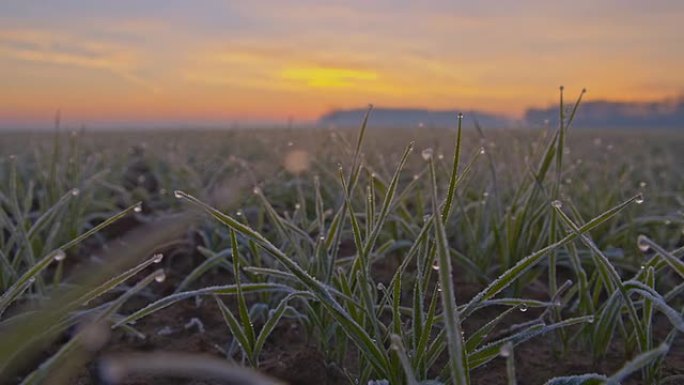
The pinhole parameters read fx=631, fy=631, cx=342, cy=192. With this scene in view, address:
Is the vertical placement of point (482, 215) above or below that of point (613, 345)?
above

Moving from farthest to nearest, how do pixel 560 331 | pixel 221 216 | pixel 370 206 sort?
pixel 560 331
pixel 370 206
pixel 221 216

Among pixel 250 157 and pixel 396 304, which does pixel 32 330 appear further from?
pixel 250 157

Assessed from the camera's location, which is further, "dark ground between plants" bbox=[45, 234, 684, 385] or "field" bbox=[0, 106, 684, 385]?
"dark ground between plants" bbox=[45, 234, 684, 385]

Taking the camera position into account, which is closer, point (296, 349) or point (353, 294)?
point (353, 294)

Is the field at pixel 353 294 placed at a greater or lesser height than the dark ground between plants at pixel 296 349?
greater

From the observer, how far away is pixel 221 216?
3.01 ft

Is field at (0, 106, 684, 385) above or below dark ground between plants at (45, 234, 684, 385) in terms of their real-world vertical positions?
above

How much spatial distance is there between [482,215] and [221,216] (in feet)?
3.48

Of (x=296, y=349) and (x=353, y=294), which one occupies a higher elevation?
(x=353, y=294)

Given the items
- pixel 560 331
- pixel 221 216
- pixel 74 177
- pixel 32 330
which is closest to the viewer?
pixel 32 330

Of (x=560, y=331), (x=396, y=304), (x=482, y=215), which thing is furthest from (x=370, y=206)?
(x=482, y=215)

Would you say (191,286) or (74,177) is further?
(74,177)

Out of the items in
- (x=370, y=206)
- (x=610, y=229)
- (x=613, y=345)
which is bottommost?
(x=613, y=345)

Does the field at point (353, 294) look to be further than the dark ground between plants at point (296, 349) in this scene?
No
